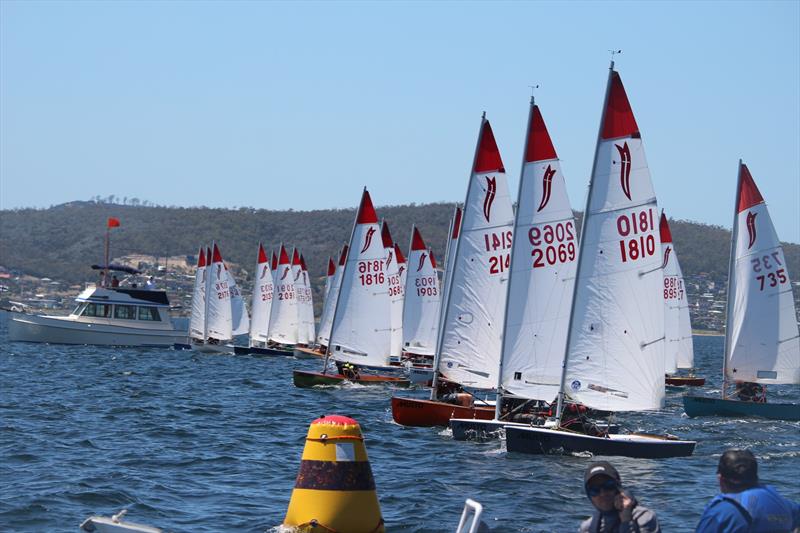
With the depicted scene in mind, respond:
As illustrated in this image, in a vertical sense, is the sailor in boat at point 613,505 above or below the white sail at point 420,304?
below

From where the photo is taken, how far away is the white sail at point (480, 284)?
29.3 metres

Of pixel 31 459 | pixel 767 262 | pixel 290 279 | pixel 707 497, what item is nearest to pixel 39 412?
pixel 31 459

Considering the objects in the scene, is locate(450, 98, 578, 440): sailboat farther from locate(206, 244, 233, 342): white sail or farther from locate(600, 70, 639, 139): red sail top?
locate(206, 244, 233, 342): white sail

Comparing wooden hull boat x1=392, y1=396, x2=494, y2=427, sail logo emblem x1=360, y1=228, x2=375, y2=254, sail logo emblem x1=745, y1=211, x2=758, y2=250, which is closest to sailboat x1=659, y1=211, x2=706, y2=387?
sail logo emblem x1=745, y1=211, x2=758, y2=250

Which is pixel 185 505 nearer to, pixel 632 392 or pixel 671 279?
pixel 632 392

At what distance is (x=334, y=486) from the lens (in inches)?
484

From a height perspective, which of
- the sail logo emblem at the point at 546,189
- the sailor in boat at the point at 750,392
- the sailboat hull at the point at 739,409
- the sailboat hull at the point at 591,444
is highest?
the sail logo emblem at the point at 546,189

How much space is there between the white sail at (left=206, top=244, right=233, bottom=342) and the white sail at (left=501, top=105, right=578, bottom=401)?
1623 inches

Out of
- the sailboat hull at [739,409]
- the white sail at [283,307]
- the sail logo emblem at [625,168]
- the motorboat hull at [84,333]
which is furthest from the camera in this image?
the motorboat hull at [84,333]

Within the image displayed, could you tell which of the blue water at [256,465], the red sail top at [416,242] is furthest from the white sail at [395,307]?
the blue water at [256,465]

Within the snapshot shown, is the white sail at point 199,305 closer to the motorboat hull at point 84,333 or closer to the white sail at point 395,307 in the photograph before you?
the motorboat hull at point 84,333

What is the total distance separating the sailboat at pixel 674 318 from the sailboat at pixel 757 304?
10106 mm

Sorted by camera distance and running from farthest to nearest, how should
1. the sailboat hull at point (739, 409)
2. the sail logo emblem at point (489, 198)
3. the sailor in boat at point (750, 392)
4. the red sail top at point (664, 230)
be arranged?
the red sail top at point (664, 230) → the sailor in boat at point (750, 392) → the sailboat hull at point (739, 409) → the sail logo emblem at point (489, 198)

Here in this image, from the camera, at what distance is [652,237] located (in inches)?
947
